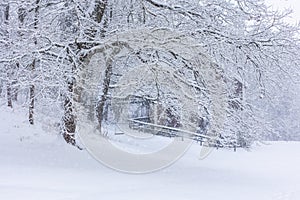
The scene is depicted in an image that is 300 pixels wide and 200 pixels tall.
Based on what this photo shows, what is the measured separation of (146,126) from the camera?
1086 cm

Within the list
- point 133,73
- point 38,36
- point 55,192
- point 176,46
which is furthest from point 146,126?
point 55,192

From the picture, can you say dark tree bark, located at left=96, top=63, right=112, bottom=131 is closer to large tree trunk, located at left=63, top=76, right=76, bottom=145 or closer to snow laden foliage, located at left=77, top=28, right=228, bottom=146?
snow laden foliage, located at left=77, top=28, right=228, bottom=146

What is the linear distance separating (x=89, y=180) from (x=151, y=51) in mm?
2657

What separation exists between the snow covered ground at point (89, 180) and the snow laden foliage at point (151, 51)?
78 cm

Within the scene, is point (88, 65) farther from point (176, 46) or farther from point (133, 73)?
→ point (176, 46)

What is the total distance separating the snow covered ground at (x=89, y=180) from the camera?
17.1 feet

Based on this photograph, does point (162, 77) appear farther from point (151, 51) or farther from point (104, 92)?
point (104, 92)

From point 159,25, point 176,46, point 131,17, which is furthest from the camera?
point 131,17

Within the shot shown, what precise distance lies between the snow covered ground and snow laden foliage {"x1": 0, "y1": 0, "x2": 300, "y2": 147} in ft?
2.55

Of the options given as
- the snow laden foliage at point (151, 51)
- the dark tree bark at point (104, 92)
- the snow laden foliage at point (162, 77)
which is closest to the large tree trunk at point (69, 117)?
the snow laden foliage at point (151, 51)

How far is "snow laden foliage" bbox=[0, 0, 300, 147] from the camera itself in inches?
280

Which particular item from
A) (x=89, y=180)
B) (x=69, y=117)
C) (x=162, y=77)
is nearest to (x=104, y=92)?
(x=69, y=117)

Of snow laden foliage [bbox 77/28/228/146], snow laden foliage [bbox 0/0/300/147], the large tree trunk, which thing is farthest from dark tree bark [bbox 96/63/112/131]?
the large tree trunk

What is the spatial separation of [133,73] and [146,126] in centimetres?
325
